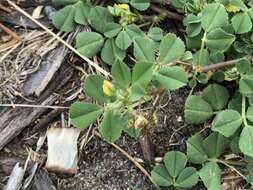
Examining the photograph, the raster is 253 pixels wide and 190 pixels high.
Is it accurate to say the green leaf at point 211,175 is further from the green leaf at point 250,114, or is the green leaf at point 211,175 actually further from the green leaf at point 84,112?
the green leaf at point 84,112

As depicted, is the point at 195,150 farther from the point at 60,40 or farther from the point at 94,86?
the point at 60,40

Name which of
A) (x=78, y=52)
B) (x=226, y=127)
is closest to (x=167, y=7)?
(x=78, y=52)

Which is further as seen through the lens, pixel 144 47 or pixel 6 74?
pixel 6 74

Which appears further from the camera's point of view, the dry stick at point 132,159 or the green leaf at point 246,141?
the dry stick at point 132,159

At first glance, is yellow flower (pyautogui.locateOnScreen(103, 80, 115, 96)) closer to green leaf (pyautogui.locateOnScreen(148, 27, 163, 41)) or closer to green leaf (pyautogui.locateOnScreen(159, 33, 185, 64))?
green leaf (pyautogui.locateOnScreen(159, 33, 185, 64))

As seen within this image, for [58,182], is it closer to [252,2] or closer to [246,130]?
[246,130]

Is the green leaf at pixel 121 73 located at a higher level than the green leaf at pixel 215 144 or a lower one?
higher

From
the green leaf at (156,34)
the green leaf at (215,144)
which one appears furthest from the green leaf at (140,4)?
the green leaf at (215,144)
